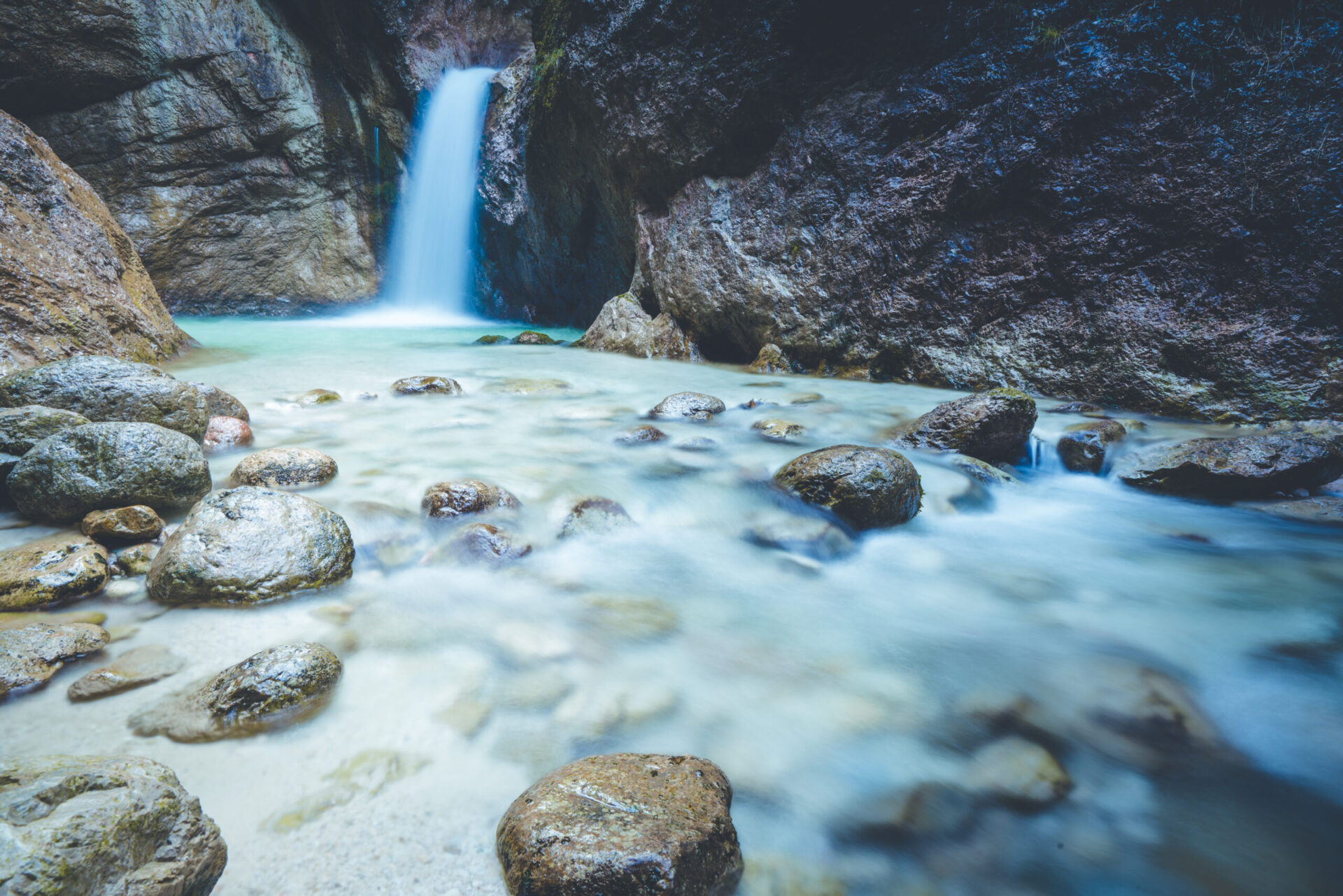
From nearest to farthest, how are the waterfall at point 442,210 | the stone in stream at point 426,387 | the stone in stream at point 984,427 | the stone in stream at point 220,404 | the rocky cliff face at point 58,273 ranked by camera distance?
the stone in stream at point 220,404, the stone in stream at point 984,427, the rocky cliff face at point 58,273, the stone in stream at point 426,387, the waterfall at point 442,210

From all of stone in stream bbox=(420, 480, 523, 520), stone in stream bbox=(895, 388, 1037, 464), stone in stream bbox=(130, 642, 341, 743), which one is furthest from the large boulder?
stone in stream bbox=(130, 642, 341, 743)

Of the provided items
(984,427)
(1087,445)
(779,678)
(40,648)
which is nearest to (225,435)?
(40,648)

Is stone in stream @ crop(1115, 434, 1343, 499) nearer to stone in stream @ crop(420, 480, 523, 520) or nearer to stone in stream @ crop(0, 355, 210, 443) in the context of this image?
stone in stream @ crop(420, 480, 523, 520)

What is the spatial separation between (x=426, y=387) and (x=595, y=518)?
3.36 m

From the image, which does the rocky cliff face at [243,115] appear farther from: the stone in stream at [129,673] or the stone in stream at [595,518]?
the stone in stream at [129,673]

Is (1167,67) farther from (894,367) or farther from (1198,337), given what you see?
(894,367)

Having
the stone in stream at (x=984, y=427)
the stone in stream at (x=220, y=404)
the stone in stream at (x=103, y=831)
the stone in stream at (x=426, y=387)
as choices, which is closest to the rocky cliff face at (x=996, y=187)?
the stone in stream at (x=984, y=427)

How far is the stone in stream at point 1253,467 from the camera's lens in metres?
3.22

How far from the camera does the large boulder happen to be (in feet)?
25.9

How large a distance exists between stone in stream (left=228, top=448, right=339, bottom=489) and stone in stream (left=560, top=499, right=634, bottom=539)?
1.32 m

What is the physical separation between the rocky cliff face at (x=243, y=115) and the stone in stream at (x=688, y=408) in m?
13.4

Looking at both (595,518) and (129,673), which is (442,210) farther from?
(129,673)

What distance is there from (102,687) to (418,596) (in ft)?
2.83

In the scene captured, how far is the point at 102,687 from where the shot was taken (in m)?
1.57
